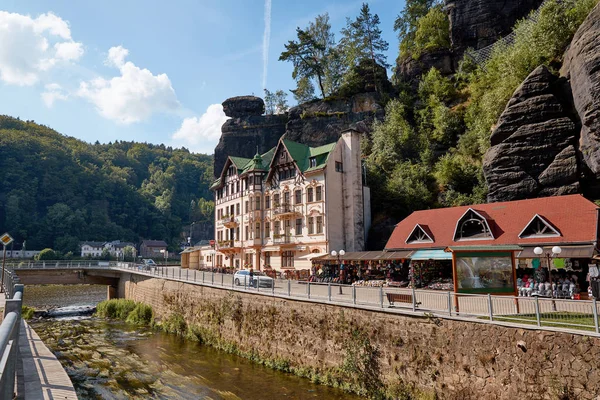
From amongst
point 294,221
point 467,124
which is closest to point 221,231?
point 294,221

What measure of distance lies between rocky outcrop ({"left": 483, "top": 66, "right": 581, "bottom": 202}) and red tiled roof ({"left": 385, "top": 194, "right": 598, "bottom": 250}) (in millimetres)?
4028

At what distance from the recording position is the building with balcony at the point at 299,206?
39.8m

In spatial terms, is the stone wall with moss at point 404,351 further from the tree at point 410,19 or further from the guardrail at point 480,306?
the tree at point 410,19

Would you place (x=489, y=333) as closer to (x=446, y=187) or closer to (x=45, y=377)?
(x=45, y=377)

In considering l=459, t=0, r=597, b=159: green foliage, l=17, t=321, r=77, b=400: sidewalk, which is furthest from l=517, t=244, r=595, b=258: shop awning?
l=17, t=321, r=77, b=400: sidewalk

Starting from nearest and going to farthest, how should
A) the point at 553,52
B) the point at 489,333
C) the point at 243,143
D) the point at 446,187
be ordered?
the point at 489,333, the point at 553,52, the point at 446,187, the point at 243,143

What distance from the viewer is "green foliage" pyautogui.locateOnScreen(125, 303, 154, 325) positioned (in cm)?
3531

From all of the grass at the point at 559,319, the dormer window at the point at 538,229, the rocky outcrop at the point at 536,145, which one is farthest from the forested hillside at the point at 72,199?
the grass at the point at 559,319

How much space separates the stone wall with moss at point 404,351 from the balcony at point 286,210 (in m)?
16.8

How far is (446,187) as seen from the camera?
41688 millimetres

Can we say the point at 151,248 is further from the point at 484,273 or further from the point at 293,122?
the point at 484,273

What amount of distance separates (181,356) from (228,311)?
12.2 ft

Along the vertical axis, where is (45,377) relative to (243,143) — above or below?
below

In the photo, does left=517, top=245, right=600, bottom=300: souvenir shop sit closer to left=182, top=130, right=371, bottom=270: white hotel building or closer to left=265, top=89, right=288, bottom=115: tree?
left=182, top=130, right=371, bottom=270: white hotel building
